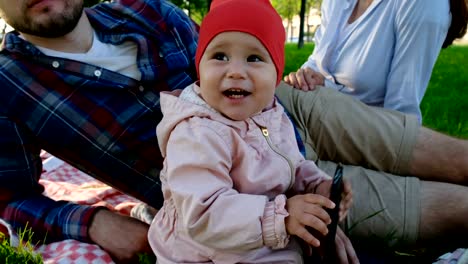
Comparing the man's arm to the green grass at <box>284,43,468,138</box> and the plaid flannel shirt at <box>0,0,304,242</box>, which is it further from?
the green grass at <box>284,43,468,138</box>

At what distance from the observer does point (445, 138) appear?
262cm

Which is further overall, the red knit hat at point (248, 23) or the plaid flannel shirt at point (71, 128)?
the plaid flannel shirt at point (71, 128)

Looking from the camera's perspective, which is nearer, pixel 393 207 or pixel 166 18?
pixel 393 207

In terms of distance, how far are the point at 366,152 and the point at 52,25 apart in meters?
1.62

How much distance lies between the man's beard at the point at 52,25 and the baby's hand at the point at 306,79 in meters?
1.20

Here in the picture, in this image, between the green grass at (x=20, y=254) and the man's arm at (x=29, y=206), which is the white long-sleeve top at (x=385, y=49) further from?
the green grass at (x=20, y=254)

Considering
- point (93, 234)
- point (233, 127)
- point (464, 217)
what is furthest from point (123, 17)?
point (464, 217)

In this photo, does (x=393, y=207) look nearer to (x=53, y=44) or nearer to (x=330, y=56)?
(x=330, y=56)

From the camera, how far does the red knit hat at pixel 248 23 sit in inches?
68.2

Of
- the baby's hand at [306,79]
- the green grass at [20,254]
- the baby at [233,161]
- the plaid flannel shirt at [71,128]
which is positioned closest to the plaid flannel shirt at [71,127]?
the plaid flannel shirt at [71,128]

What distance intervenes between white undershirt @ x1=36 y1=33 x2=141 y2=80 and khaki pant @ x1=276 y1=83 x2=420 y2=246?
2.65 ft

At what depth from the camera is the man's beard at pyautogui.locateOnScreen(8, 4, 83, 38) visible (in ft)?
7.96

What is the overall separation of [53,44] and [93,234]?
91cm

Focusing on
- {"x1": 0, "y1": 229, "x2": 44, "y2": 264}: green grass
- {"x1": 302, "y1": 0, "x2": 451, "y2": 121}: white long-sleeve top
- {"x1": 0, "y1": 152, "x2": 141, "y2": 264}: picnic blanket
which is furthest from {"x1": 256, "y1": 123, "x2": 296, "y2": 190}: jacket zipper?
{"x1": 302, "y1": 0, "x2": 451, "y2": 121}: white long-sleeve top
